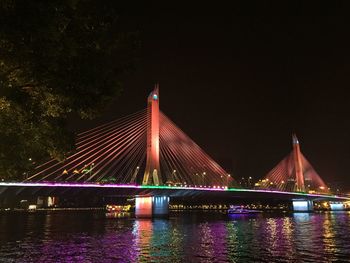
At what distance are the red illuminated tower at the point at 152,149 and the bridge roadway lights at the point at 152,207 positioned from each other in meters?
10.2

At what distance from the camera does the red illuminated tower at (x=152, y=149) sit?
68.2m

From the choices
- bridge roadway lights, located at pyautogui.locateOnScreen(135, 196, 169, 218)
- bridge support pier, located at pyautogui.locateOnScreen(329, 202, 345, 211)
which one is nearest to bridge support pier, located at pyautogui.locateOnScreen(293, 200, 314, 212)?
bridge support pier, located at pyautogui.locateOnScreen(329, 202, 345, 211)

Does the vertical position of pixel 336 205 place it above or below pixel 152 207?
below

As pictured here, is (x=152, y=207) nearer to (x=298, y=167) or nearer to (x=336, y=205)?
(x=298, y=167)

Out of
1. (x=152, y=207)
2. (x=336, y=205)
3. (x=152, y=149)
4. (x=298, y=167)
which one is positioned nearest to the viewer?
(x=152, y=149)

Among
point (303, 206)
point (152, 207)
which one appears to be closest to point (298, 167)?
point (303, 206)

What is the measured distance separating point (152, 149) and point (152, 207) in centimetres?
1500

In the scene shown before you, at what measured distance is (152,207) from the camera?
7762cm

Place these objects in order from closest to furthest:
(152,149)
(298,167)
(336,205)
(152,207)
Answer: (152,149) < (152,207) < (298,167) < (336,205)

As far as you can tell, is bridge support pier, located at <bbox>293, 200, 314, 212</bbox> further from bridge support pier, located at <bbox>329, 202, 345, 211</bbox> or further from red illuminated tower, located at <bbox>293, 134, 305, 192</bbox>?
bridge support pier, located at <bbox>329, 202, 345, 211</bbox>

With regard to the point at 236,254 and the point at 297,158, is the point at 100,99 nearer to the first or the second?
the point at 236,254

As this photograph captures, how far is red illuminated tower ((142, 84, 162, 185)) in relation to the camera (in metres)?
68.2

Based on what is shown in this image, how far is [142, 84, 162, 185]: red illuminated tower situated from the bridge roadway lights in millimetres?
10248

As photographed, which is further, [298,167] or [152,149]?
[298,167]
